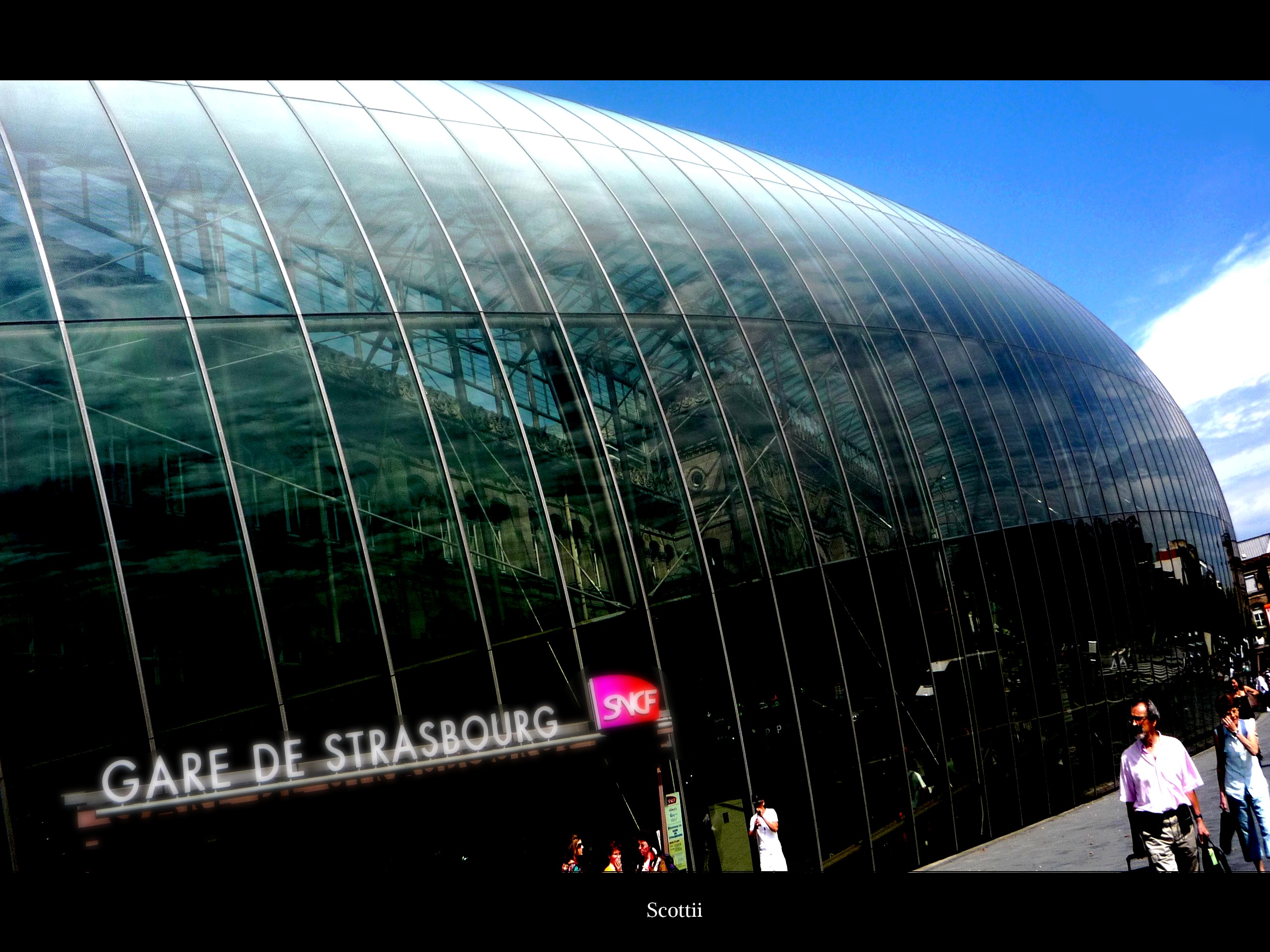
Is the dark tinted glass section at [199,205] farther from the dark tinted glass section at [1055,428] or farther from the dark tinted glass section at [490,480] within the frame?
the dark tinted glass section at [1055,428]

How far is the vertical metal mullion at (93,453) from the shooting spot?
25.8 ft

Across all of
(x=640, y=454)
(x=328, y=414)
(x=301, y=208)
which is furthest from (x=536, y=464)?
(x=301, y=208)

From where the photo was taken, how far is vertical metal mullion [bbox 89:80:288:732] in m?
8.48

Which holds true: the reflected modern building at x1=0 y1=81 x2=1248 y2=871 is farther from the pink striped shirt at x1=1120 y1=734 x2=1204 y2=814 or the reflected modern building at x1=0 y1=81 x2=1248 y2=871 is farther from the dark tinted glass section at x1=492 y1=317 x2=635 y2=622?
the pink striped shirt at x1=1120 y1=734 x2=1204 y2=814

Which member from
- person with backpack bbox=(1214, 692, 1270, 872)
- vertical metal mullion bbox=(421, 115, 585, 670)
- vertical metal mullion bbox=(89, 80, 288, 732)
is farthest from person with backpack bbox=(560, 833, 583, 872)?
person with backpack bbox=(1214, 692, 1270, 872)

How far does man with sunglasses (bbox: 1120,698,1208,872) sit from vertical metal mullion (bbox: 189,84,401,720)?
688 cm

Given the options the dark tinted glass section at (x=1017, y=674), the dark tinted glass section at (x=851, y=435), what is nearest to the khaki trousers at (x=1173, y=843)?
the dark tinted glass section at (x=851, y=435)

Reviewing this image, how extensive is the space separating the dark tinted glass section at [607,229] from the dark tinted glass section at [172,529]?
6.59 m

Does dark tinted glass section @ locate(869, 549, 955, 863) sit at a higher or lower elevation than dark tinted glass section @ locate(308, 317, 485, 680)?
lower

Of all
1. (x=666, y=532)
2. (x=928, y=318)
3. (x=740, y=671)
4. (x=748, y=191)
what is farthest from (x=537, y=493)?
(x=928, y=318)

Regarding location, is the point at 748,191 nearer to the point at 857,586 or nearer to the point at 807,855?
the point at 857,586

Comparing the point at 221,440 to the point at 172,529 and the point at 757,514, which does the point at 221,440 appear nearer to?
the point at 172,529

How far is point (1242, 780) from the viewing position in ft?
23.5

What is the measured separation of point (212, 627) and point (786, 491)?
838 centimetres
